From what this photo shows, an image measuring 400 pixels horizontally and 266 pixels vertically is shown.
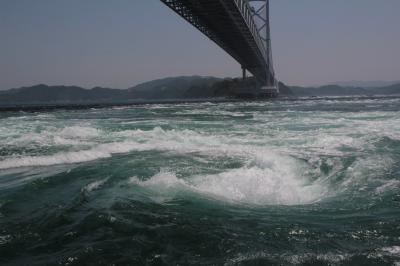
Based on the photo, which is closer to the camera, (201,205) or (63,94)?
(201,205)

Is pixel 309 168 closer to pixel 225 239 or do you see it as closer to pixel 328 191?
pixel 328 191

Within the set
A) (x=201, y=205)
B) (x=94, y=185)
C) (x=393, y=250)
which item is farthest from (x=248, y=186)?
(x=393, y=250)

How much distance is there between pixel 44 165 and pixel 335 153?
5977mm

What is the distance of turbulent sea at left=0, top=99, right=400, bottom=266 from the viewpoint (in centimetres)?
303

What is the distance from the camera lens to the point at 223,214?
409 cm

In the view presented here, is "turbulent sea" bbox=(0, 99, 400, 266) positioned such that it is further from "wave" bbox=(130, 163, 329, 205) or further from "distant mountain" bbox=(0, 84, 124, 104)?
"distant mountain" bbox=(0, 84, 124, 104)

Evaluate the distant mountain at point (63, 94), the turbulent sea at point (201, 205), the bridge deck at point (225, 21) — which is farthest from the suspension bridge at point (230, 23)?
the distant mountain at point (63, 94)

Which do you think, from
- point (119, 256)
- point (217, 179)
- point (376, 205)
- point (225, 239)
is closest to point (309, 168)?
point (217, 179)

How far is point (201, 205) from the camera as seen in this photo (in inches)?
176

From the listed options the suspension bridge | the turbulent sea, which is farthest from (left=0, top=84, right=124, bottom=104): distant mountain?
the turbulent sea

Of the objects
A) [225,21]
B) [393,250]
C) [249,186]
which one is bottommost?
[249,186]

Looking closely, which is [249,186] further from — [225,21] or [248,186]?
[225,21]

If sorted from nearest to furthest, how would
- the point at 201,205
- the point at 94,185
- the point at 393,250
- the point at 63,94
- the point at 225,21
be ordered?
Result: the point at 393,250 < the point at 201,205 < the point at 94,185 < the point at 225,21 < the point at 63,94

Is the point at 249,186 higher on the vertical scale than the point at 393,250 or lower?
lower
